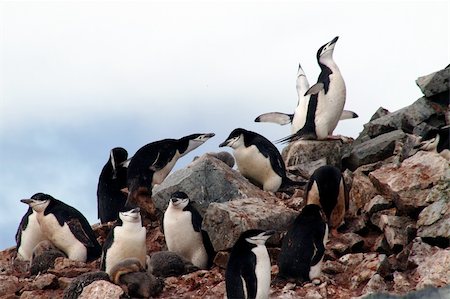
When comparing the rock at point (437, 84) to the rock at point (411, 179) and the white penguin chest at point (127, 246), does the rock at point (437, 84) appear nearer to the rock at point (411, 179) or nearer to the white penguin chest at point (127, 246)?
the rock at point (411, 179)

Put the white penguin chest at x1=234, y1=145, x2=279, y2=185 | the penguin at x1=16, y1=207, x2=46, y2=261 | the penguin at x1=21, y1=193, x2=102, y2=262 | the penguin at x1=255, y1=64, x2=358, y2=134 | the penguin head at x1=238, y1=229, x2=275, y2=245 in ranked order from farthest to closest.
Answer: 1. the penguin at x1=255, y1=64, x2=358, y2=134
2. the white penguin chest at x1=234, y1=145, x2=279, y2=185
3. the penguin at x1=16, y1=207, x2=46, y2=261
4. the penguin at x1=21, y1=193, x2=102, y2=262
5. the penguin head at x1=238, y1=229, x2=275, y2=245

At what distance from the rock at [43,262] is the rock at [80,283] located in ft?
5.42

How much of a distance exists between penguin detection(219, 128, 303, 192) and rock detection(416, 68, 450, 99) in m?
2.55

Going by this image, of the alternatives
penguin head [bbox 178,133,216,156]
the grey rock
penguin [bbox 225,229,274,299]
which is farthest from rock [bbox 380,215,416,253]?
penguin head [bbox 178,133,216,156]

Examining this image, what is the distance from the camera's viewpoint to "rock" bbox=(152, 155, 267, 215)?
1376 cm

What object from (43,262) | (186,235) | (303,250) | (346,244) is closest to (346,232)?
(346,244)

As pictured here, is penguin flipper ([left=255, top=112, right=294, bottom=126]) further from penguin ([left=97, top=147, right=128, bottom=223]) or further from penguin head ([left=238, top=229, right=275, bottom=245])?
penguin head ([left=238, top=229, right=275, bottom=245])

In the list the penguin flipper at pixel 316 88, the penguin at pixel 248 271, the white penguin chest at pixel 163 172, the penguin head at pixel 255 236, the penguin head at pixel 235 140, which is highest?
the penguin flipper at pixel 316 88

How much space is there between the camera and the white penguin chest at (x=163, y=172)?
1534 centimetres

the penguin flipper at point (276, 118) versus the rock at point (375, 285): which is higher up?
the penguin flipper at point (276, 118)

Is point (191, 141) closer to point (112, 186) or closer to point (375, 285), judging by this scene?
point (112, 186)

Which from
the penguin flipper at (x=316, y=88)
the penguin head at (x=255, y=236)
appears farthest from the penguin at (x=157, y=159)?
the penguin head at (x=255, y=236)

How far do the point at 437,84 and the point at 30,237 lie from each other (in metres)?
6.06

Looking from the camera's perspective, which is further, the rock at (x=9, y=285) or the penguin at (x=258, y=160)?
the penguin at (x=258, y=160)
